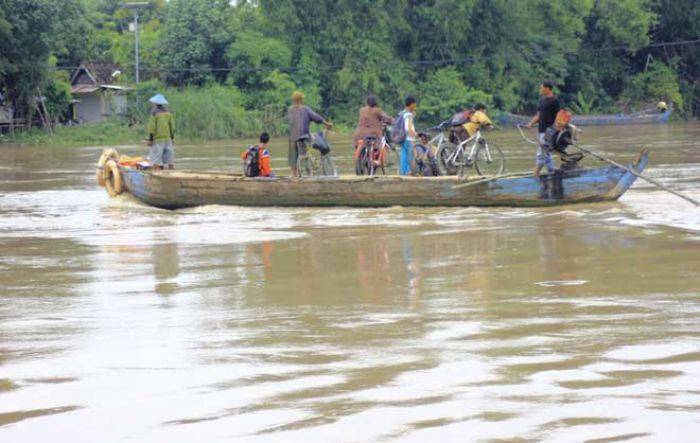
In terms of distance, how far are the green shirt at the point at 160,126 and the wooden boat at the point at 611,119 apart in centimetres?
3667

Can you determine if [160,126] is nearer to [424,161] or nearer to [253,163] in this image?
Answer: [253,163]

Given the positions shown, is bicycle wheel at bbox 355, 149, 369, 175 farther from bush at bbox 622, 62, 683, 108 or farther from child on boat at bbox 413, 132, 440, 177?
bush at bbox 622, 62, 683, 108

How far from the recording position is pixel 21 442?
567 cm

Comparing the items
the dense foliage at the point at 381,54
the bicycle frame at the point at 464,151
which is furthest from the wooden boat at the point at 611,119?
the bicycle frame at the point at 464,151

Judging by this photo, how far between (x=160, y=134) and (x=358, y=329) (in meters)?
11.1

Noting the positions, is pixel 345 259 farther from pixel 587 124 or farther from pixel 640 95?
pixel 640 95

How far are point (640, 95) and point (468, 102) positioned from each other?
11377mm

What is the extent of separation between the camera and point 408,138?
56.2 ft

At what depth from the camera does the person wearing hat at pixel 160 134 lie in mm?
18453

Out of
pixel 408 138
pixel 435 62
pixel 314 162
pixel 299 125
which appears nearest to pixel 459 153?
pixel 408 138

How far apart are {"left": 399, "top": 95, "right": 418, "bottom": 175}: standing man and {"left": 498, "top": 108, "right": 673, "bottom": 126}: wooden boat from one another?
37.2 m

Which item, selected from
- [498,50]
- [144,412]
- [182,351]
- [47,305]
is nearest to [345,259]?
[47,305]

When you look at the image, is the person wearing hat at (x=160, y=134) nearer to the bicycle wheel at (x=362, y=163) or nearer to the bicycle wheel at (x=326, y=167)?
the bicycle wheel at (x=326, y=167)

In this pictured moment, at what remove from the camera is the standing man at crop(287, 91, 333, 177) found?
17516 millimetres
